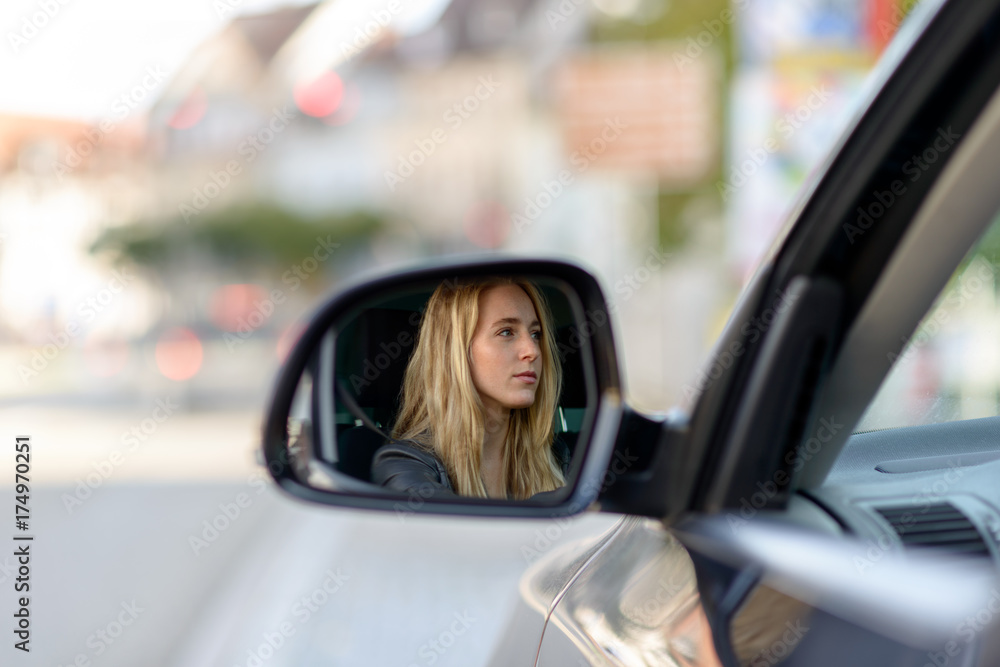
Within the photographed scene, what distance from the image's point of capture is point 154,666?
486 centimetres

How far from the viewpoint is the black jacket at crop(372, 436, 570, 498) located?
1253 mm

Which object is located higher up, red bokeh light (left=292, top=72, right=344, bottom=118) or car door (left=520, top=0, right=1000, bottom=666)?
red bokeh light (left=292, top=72, right=344, bottom=118)

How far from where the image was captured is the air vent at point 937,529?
988 millimetres

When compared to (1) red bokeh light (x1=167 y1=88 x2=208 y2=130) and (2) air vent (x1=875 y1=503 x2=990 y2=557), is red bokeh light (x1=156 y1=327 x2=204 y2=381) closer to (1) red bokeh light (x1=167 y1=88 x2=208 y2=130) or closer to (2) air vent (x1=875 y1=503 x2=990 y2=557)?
(1) red bokeh light (x1=167 y1=88 x2=208 y2=130)

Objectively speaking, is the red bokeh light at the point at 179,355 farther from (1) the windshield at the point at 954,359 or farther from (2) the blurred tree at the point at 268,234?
(1) the windshield at the point at 954,359

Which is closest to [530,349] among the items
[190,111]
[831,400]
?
[831,400]

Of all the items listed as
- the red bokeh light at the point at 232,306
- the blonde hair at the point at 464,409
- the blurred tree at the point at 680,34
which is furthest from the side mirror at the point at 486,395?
the red bokeh light at the point at 232,306

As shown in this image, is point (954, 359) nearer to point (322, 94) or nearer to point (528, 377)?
point (528, 377)

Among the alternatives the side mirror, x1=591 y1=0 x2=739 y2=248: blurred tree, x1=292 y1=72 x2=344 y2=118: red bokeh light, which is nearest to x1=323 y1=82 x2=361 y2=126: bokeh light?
x1=292 y1=72 x2=344 y2=118: red bokeh light

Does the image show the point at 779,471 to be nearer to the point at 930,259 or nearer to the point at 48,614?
the point at 930,259

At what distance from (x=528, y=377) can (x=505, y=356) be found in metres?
0.04

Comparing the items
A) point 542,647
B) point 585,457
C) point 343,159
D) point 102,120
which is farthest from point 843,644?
point 343,159

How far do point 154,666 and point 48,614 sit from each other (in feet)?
4.52

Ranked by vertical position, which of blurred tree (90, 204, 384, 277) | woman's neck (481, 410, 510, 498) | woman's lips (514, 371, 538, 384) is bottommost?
blurred tree (90, 204, 384, 277)
